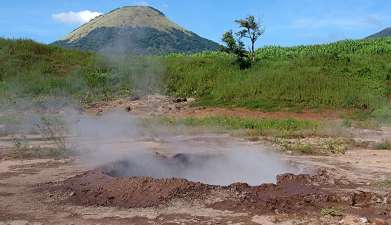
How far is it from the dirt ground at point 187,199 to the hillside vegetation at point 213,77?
13.4 m

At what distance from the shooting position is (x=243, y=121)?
64.5ft

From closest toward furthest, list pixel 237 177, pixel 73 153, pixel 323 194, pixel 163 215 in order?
pixel 163 215 → pixel 323 194 → pixel 237 177 → pixel 73 153

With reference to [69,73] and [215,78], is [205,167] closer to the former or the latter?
[215,78]

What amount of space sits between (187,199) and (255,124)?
11112mm

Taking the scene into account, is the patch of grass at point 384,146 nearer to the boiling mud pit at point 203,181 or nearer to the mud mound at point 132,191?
the boiling mud pit at point 203,181

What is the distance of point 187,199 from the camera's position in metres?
8.18

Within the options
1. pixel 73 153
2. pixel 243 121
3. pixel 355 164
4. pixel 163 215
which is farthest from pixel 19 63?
pixel 163 215

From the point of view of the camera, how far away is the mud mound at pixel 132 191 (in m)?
8.16

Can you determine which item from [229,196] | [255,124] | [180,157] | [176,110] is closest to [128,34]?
[176,110]

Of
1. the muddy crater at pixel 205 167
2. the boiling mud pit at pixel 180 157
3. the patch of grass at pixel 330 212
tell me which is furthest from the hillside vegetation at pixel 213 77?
the patch of grass at pixel 330 212

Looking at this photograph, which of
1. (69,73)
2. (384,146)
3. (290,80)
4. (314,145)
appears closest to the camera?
(314,145)

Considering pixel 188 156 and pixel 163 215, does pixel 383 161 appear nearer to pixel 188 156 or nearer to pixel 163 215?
pixel 188 156

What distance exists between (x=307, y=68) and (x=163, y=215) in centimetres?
2168

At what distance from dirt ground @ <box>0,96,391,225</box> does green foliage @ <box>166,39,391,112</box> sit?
13975mm
